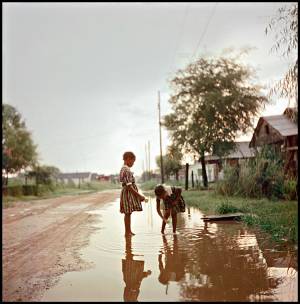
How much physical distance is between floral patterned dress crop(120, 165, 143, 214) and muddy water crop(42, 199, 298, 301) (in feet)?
2.26

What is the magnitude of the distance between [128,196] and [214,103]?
18.8m

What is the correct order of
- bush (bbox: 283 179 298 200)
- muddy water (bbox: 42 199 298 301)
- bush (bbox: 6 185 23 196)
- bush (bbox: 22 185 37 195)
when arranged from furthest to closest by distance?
bush (bbox: 22 185 37 195) → bush (bbox: 6 185 23 196) → bush (bbox: 283 179 298 200) → muddy water (bbox: 42 199 298 301)

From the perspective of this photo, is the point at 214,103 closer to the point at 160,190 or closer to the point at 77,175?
the point at 160,190

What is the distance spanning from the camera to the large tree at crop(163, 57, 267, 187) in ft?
88.8

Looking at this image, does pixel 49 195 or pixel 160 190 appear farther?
pixel 49 195

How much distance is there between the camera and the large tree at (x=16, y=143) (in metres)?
41.4

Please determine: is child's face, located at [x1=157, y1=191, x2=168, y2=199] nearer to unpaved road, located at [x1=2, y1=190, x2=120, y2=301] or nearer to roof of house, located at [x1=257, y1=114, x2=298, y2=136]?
unpaved road, located at [x1=2, y1=190, x2=120, y2=301]

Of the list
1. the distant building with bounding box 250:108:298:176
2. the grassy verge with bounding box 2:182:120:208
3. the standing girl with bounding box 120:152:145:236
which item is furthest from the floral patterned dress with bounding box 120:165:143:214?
the distant building with bounding box 250:108:298:176

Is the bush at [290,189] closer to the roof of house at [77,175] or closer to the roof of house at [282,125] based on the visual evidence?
the roof of house at [282,125]

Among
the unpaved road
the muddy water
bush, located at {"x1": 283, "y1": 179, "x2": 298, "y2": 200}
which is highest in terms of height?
bush, located at {"x1": 283, "y1": 179, "x2": 298, "y2": 200}

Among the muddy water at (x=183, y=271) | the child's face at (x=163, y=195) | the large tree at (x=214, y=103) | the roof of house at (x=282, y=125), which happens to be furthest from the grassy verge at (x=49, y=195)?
the roof of house at (x=282, y=125)

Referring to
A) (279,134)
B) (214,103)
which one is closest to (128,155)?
(214,103)

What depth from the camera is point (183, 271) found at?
5.54m

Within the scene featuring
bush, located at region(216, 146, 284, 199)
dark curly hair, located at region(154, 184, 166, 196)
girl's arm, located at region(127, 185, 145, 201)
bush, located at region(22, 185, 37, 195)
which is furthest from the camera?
bush, located at region(22, 185, 37, 195)
